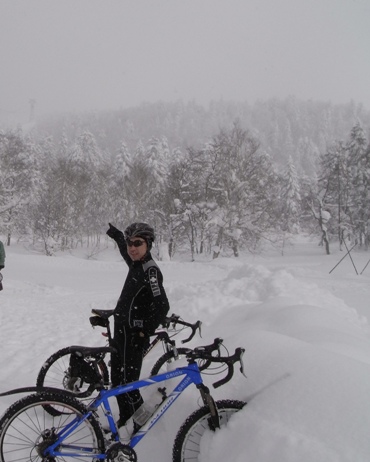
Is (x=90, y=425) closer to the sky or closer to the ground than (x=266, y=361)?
closer to the ground

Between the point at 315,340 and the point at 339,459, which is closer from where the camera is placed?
the point at 339,459

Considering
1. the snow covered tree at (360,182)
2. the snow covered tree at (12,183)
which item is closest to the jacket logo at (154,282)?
the snow covered tree at (12,183)

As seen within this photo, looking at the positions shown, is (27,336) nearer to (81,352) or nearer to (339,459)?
(81,352)

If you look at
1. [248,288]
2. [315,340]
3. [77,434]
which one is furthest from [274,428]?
[248,288]

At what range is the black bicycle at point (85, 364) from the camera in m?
3.08

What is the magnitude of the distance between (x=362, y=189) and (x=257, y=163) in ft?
54.5

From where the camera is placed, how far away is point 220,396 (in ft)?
10.4

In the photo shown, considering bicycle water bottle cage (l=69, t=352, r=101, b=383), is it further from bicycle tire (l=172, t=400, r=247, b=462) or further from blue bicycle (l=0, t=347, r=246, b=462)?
bicycle tire (l=172, t=400, r=247, b=462)

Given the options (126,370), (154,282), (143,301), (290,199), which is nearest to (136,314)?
(143,301)

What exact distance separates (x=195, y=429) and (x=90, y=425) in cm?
→ 86

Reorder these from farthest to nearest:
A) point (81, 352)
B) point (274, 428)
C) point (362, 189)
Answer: point (362, 189) < point (81, 352) < point (274, 428)

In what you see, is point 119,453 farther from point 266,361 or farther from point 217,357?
point 266,361

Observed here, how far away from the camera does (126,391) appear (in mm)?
2773

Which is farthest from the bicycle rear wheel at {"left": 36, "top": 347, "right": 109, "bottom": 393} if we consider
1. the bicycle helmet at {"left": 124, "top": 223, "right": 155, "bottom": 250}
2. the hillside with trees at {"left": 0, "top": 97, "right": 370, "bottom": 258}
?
the hillside with trees at {"left": 0, "top": 97, "right": 370, "bottom": 258}
